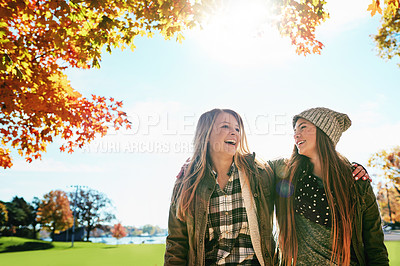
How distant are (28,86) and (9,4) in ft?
7.23

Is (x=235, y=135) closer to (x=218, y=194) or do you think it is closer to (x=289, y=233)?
(x=218, y=194)

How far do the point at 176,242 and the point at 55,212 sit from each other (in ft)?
222

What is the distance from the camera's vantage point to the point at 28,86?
648 centimetres

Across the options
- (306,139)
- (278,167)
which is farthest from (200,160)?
(306,139)

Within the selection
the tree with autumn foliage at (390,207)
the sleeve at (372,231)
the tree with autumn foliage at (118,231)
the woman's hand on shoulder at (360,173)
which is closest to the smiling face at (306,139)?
the woman's hand on shoulder at (360,173)

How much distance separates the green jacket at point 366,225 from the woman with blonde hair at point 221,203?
3.03 feet

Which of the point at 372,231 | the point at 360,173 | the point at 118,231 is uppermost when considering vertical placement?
the point at 360,173

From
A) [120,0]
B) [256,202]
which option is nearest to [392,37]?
[120,0]

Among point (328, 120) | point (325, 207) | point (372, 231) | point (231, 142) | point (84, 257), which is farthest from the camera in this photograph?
point (84, 257)

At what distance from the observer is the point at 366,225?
3.41m

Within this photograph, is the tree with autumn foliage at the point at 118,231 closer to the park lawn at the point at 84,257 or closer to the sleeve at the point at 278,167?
the park lawn at the point at 84,257

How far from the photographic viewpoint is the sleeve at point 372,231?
331cm

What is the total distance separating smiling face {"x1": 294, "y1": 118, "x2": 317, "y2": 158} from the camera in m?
3.65

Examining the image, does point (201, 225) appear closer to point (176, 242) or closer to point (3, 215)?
point (176, 242)
